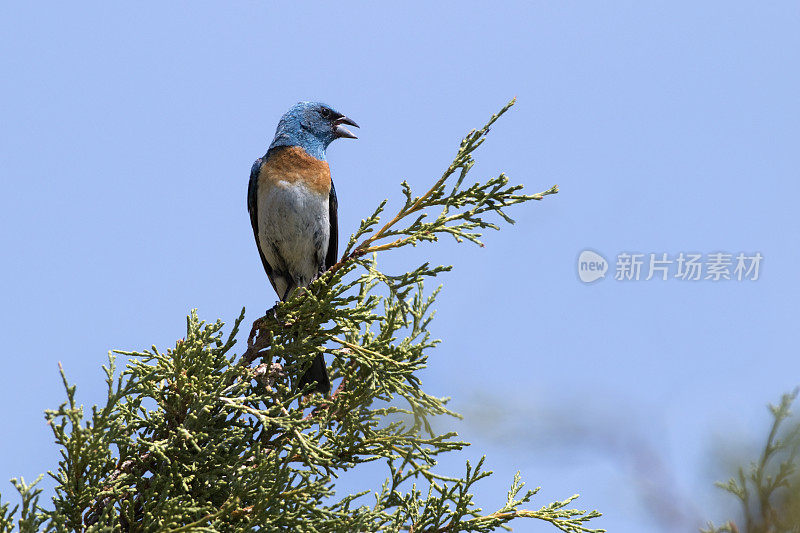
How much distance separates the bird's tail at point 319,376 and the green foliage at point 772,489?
336 cm

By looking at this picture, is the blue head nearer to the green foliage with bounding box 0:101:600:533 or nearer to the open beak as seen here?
the open beak

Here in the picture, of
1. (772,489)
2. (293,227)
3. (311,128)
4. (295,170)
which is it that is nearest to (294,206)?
(293,227)

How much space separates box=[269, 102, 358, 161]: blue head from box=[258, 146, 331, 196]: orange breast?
15 cm

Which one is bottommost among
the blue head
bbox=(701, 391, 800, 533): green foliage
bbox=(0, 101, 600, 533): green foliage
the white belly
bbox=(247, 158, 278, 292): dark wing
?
bbox=(701, 391, 800, 533): green foliage

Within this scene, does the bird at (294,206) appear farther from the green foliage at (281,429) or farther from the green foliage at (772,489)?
the green foliage at (772,489)

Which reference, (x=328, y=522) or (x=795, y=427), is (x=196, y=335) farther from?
(x=795, y=427)

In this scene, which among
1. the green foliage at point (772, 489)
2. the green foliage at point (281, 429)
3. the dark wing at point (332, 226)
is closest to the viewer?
the green foliage at point (772, 489)

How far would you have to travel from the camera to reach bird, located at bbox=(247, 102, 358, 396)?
247 inches

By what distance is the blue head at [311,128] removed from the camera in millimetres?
6723

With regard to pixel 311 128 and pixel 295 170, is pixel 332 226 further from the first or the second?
pixel 311 128

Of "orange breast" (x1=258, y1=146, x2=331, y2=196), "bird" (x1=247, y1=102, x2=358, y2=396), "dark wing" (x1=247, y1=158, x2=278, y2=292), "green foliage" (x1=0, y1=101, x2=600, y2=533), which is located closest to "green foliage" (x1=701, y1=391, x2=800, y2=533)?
"green foliage" (x1=0, y1=101, x2=600, y2=533)

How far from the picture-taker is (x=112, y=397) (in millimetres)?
3775

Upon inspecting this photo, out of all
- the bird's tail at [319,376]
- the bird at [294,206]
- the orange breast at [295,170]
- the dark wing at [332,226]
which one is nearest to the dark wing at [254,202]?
the bird at [294,206]

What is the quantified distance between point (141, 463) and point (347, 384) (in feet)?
3.99
